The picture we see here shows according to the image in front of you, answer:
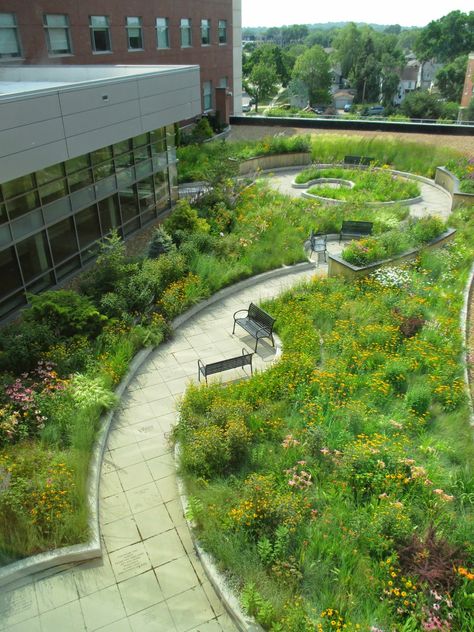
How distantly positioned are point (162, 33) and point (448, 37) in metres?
112

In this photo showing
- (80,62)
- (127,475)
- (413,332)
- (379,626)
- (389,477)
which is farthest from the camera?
(80,62)

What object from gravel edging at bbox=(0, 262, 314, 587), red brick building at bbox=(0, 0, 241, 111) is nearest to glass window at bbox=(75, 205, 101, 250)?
gravel edging at bbox=(0, 262, 314, 587)

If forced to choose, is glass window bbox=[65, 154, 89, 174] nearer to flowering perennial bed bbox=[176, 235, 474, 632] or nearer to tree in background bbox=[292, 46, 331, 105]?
flowering perennial bed bbox=[176, 235, 474, 632]

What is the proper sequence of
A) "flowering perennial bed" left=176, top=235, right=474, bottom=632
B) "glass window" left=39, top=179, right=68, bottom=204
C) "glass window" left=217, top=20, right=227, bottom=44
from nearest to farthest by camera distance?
"flowering perennial bed" left=176, top=235, right=474, bottom=632
"glass window" left=39, top=179, right=68, bottom=204
"glass window" left=217, top=20, right=227, bottom=44

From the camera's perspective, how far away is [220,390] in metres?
8.66

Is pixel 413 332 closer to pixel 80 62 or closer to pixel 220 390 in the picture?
pixel 220 390

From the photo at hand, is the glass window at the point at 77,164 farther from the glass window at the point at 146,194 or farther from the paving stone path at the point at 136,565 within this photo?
the paving stone path at the point at 136,565

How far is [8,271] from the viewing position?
11.6 meters

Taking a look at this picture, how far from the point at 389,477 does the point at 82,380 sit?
17.7 ft

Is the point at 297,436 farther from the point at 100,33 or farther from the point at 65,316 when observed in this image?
the point at 100,33

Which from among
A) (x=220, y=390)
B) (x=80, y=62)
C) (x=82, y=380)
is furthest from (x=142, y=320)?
(x=80, y=62)

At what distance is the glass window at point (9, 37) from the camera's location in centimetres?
1772

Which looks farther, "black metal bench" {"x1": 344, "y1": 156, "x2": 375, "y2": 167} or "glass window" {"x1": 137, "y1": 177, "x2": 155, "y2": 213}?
"black metal bench" {"x1": 344, "y1": 156, "x2": 375, "y2": 167}

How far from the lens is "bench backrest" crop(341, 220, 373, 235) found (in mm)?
15711
